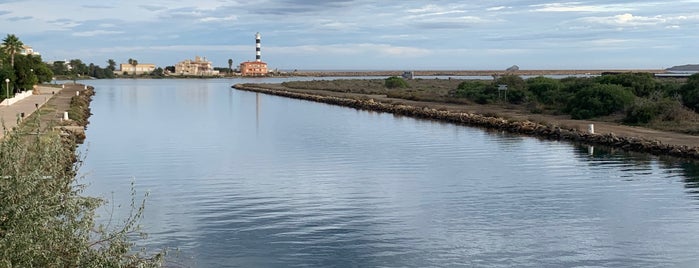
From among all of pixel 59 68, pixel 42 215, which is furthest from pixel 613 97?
pixel 59 68

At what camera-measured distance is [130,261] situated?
9664 mm

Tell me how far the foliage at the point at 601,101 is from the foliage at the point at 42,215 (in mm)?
37195

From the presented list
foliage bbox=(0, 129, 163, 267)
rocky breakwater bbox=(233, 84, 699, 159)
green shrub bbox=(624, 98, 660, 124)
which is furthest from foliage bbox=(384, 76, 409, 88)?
foliage bbox=(0, 129, 163, 267)

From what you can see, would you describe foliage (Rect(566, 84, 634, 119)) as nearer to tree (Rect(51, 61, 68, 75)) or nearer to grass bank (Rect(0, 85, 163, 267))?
grass bank (Rect(0, 85, 163, 267))

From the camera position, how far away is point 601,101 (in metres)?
43.5

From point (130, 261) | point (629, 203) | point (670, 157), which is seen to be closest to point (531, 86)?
point (670, 157)

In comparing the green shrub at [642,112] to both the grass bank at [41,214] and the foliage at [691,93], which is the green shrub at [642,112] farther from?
the grass bank at [41,214]

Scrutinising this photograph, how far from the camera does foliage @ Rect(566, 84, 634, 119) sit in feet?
140

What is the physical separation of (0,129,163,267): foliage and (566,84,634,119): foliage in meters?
37.2

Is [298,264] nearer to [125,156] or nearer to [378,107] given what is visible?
[125,156]

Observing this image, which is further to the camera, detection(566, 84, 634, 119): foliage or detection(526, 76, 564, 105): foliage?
detection(526, 76, 564, 105): foliage

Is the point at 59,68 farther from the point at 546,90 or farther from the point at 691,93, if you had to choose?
the point at 691,93

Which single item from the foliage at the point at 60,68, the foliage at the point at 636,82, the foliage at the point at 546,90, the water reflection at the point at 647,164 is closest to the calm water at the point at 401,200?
the water reflection at the point at 647,164

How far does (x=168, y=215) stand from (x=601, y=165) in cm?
1462
